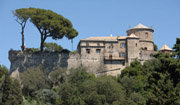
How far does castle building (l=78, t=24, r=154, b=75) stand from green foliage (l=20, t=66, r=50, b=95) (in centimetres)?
630

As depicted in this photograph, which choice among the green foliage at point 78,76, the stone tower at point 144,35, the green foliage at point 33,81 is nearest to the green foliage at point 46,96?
the green foliage at point 33,81

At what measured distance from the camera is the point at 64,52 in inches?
2426

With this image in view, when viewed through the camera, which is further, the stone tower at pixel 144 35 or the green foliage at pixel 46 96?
the stone tower at pixel 144 35

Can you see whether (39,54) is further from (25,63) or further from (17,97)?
(17,97)

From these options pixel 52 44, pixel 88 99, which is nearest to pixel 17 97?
pixel 88 99

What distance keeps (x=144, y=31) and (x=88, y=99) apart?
2092 centimetres

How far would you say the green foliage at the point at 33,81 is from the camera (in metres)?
56.9

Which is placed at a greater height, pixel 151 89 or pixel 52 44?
pixel 52 44

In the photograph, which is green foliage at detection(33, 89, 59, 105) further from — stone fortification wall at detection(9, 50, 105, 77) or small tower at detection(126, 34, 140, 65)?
small tower at detection(126, 34, 140, 65)

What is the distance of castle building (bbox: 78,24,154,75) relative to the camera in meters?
61.7

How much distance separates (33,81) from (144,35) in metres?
18.4

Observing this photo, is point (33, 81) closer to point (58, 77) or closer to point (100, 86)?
point (58, 77)

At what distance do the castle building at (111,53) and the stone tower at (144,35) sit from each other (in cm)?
127

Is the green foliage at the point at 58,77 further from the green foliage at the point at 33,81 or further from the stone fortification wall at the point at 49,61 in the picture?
the stone fortification wall at the point at 49,61
